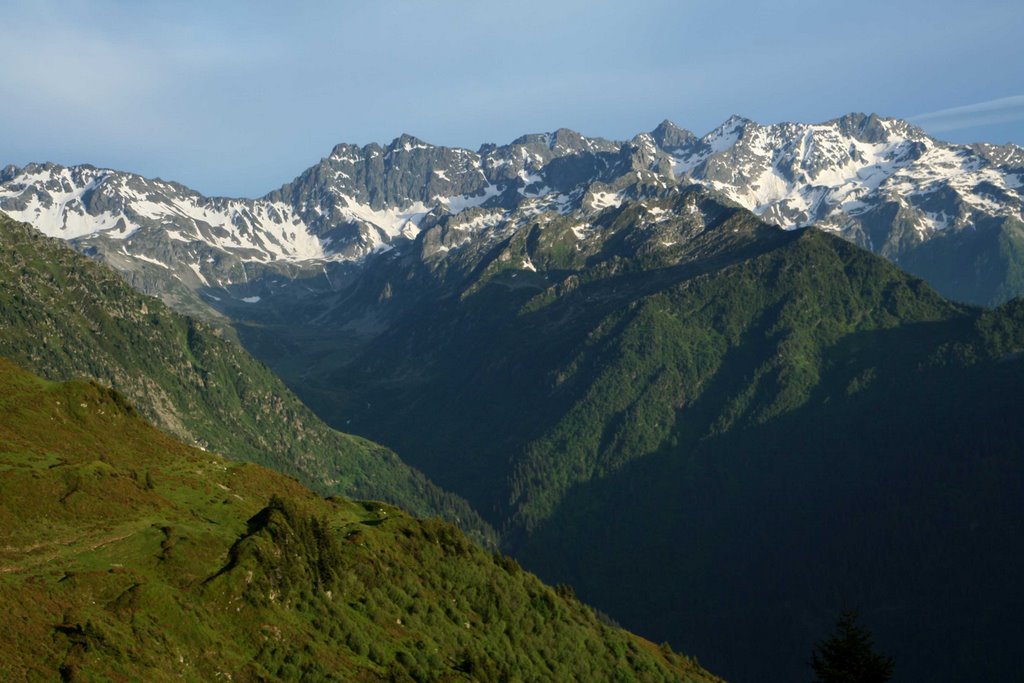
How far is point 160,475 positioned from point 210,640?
5141cm

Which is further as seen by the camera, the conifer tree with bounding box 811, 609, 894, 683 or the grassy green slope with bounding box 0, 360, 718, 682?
the conifer tree with bounding box 811, 609, 894, 683

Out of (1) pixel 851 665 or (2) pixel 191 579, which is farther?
(1) pixel 851 665

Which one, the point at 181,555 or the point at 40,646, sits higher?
the point at 181,555

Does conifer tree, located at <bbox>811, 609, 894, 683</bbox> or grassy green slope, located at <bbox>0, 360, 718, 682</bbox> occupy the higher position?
conifer tree, located at <bbox>811, 609, 894, 683</bbox>

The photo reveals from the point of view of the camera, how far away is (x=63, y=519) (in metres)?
148

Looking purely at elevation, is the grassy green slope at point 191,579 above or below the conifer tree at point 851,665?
below

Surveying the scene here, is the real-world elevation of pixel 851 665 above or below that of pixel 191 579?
above

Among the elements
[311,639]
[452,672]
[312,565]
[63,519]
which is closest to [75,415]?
[63,519]

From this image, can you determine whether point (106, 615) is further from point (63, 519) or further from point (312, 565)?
point (312, 565)

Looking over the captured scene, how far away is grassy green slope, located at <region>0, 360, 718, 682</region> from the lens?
126 meters

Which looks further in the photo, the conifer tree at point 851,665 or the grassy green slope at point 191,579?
the conifer tree at point 851,665

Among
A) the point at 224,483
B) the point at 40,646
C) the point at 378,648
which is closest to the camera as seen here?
the point at 40,646

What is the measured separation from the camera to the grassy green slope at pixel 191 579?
12581cm

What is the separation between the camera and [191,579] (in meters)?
144
